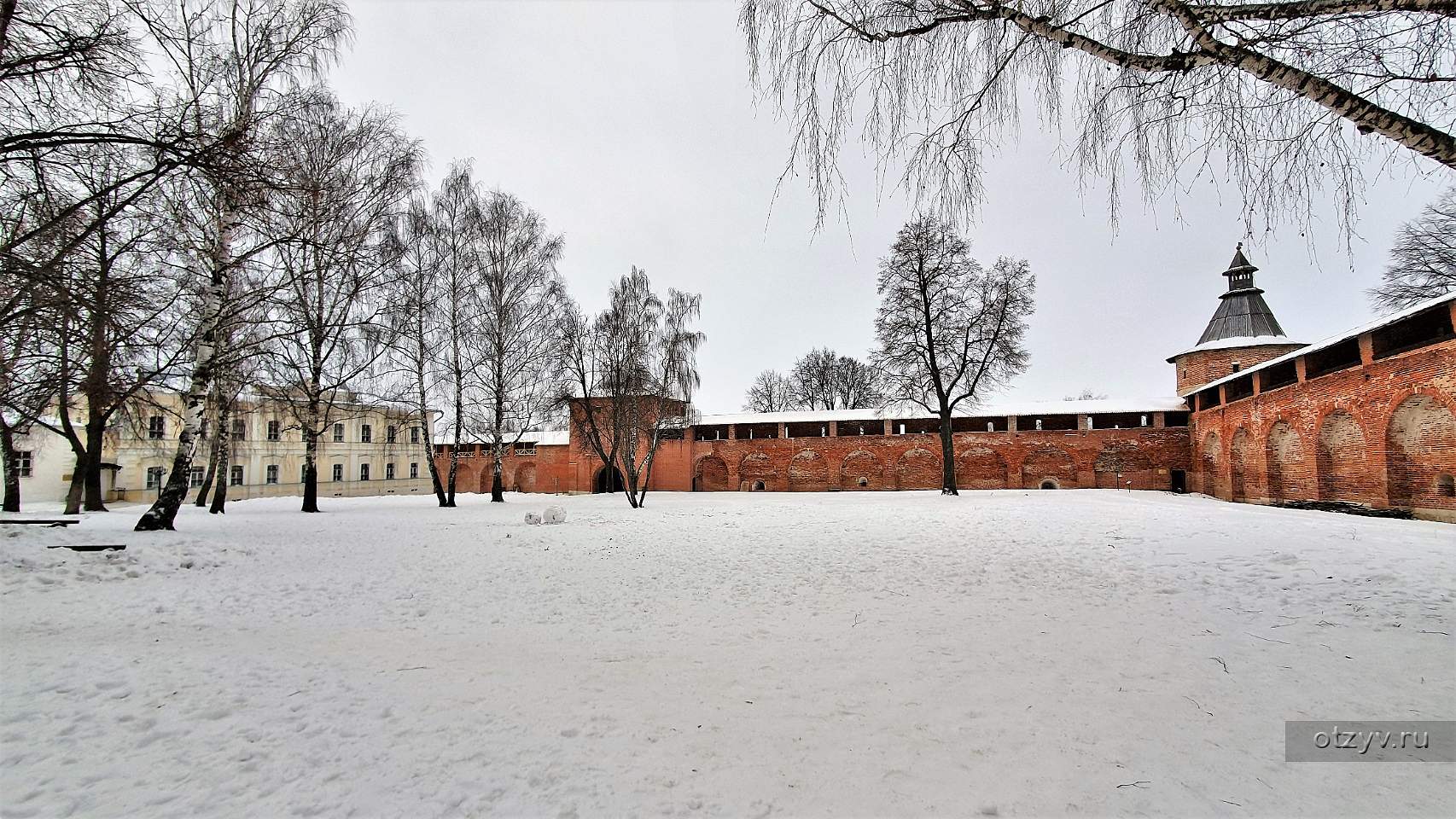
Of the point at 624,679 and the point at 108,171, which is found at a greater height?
the point at 108,171

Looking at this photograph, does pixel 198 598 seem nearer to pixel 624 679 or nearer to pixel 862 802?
pixel 624 679

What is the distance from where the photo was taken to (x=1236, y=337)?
32250 millimetres

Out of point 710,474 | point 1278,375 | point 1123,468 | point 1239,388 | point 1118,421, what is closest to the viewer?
point 1278,375

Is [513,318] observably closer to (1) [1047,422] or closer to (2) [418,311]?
(2) [418,311]

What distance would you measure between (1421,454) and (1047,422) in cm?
1708

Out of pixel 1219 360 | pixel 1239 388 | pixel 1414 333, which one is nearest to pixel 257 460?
pixel 1414 333

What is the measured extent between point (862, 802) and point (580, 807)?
3.99ft

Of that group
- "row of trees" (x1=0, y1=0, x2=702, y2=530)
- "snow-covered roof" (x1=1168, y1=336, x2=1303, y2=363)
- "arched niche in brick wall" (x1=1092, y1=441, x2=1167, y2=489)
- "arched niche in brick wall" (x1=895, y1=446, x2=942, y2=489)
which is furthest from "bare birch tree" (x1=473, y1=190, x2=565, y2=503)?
"snow-covered roof" (x1=1168, y1=336, x2=1303, y2=363)

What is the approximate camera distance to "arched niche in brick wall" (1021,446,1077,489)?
30.5m

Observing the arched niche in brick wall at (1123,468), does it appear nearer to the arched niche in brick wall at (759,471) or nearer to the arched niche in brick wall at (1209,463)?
the arched niche in brick wall at (1209,463)

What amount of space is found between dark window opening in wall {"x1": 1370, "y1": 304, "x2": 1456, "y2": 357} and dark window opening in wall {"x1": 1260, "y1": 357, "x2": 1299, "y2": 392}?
4.00 m

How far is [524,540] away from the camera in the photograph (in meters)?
10.7

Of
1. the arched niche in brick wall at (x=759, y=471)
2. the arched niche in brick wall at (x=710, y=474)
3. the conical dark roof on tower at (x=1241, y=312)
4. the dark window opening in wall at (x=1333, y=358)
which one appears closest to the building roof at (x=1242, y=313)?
the conical dark roof on tower at (x=1241, y=312)

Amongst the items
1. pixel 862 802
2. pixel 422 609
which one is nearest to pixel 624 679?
pixel 862 802
